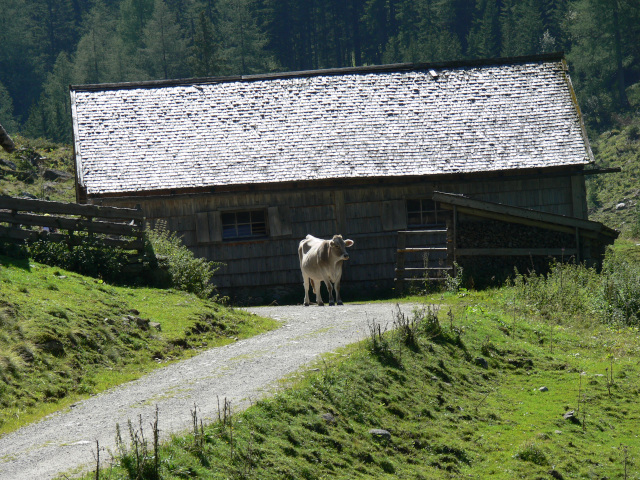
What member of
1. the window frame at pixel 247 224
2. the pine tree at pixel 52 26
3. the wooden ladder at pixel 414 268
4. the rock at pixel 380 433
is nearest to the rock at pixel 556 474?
the rock at pixel 380 433

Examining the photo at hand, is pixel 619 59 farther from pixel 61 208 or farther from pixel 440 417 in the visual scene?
pixel 440 417

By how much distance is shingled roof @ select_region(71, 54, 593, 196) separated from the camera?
22703mm

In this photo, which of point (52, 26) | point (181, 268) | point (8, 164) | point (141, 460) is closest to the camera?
point (141, 460)

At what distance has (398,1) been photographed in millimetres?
83188

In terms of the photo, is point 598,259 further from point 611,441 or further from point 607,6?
point 607,6

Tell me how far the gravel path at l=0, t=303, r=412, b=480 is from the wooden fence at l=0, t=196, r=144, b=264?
168 inches

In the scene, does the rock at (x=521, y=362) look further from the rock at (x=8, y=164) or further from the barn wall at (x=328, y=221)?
the rock at (x=8, y=164)

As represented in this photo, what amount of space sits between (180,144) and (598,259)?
12627 millimetres

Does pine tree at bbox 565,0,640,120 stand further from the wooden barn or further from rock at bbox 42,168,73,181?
rock at bbox 42,168,73,181

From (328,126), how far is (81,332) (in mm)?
Result: 14324

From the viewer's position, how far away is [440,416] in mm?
10023

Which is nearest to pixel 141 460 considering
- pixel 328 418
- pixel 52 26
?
pixel 328 418

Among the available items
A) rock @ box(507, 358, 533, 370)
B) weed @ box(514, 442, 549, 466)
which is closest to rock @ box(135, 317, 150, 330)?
rock @ box(507, 358, 533, 370)

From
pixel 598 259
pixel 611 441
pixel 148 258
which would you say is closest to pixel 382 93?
pixel 598 259
